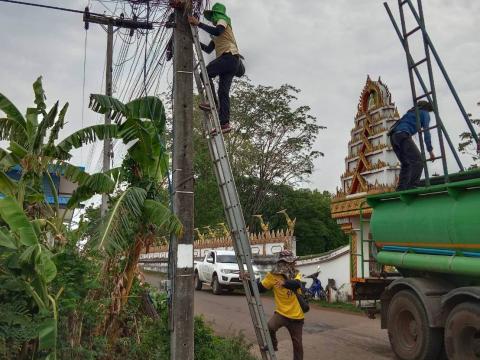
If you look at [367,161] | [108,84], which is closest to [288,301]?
[367,161]

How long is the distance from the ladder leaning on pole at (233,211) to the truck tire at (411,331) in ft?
7.46

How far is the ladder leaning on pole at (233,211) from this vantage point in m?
6.02

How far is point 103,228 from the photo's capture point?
21.1 ft

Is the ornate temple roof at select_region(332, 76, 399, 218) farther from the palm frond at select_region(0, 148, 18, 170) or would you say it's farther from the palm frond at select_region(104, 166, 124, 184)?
the palm frond at select_region(0, 148, 18, 170)

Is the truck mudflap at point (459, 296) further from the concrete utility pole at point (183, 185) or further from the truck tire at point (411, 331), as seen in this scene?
the concrete utility pole at point (183, 185)

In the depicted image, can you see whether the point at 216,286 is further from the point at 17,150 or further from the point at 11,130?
the point at 17,150

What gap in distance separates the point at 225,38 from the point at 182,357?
160 inches

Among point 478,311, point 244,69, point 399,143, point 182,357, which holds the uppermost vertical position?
point 244,69

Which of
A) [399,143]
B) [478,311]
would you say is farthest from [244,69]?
[478,311]

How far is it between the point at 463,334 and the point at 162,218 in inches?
152

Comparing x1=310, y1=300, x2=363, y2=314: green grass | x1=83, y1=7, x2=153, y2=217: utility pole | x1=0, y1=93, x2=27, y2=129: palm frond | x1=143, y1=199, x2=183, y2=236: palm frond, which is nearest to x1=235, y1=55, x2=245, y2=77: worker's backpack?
x1=143, y1=199, x2=183, y2=236: palm frond

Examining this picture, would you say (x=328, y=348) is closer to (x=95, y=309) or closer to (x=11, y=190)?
(x=95, y=309)

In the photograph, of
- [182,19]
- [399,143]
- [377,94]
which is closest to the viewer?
[182,19]

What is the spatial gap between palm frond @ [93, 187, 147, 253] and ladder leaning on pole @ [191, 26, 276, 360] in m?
1.37
